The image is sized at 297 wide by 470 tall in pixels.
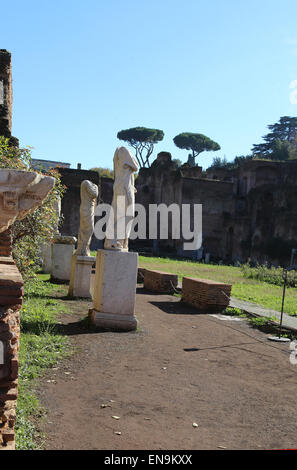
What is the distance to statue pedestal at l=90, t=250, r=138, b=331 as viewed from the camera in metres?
7.17

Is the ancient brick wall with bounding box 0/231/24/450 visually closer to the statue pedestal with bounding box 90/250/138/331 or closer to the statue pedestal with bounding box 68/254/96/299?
the statue pedestal with bounding box 90/250/138/331

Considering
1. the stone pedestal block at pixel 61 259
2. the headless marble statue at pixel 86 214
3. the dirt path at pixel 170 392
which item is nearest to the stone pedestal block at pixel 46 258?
the stone pedestal block at pixel 61 259

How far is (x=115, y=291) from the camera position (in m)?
7.26

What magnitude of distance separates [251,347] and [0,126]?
5.95 meters

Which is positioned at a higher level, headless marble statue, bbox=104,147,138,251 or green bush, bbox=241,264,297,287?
headless marble statue, bbox=104,147,138,251

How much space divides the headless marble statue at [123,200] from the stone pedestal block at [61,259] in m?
5.12

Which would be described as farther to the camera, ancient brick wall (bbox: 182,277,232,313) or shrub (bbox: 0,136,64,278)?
ancient brick wall (bbox: 182,277,232,313)

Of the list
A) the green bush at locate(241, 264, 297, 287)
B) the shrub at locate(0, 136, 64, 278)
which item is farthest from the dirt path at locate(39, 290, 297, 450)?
the green bush at locate(241, 264, 297, 287)

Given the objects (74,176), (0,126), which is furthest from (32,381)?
(74,176)

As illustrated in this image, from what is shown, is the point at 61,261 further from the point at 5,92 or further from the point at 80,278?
the point at 5,92

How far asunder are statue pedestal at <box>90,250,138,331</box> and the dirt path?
0.28 m

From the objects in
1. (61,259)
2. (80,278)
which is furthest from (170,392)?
(61,259)
